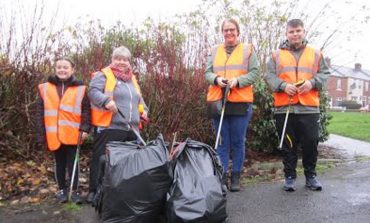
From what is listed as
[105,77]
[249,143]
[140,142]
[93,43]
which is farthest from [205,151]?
[93,43]

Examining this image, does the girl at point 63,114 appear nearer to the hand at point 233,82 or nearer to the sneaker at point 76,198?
the sneaker at point 76,198

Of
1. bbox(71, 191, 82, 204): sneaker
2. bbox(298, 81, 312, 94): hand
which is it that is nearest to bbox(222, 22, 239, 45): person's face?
bbox(298, 81, 312, 94): hand

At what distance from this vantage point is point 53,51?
6.65 m

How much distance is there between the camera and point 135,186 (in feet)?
12.1

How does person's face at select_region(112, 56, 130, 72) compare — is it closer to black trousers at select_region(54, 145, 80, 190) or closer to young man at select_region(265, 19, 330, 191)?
black trousers at select_region(54, 145, 80, 190)

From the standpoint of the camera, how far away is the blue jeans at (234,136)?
499 cm

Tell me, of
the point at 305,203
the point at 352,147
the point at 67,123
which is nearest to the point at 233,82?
the point at 305,203

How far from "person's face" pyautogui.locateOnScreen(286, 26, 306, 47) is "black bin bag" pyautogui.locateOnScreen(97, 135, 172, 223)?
216cm

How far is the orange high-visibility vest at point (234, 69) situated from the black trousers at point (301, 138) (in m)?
0.56

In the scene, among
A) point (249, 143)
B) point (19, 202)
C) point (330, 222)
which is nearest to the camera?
point (330, 222)

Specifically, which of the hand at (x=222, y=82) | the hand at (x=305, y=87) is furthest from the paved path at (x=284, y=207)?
the hand at (x=222, y=82)

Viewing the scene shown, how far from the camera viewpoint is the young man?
4918 millimetres

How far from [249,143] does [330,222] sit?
3220 millimetres

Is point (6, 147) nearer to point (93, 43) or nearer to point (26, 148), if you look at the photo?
point (26, 148)
